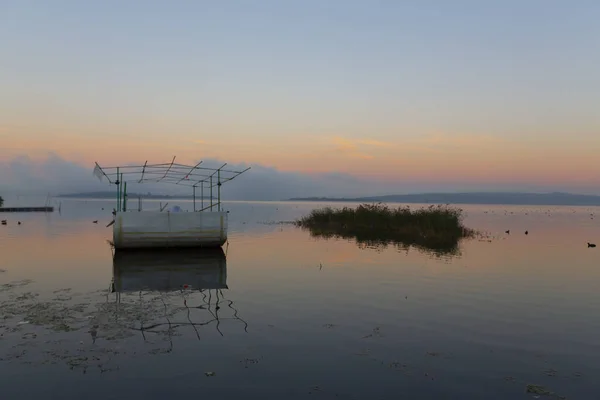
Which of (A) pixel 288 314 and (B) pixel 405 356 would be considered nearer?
(B) pixel 405 356

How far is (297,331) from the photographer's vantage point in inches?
466

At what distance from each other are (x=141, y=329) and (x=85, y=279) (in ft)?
30.5

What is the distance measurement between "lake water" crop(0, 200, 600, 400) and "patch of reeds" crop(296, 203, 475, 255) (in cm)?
1189

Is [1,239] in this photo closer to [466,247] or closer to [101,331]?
[101,331]

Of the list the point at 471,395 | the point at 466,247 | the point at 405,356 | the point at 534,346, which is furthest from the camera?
the point at 466,247

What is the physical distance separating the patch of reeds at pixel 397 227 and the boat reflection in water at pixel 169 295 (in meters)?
15.8

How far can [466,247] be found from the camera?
32781 mm

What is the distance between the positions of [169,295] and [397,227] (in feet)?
107

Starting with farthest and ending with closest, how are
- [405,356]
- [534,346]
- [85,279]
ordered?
1. [85,279]
2. [534,346]
3. [405,356]

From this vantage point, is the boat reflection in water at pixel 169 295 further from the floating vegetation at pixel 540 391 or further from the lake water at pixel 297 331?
the floating vegetation at pixel 540 391

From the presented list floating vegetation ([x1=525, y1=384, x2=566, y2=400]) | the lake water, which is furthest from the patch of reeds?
floating vegetation ([x1=525, y1=384, x2=566, y2=400])

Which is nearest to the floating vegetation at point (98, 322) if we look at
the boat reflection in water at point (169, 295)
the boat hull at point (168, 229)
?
the boat reflection in water at point (169, 295)

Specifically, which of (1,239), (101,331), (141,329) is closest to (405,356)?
(141,329)

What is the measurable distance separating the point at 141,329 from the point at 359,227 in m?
39.6
